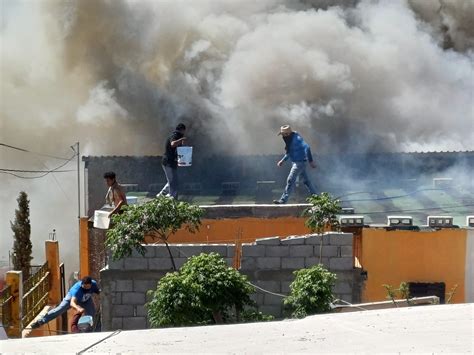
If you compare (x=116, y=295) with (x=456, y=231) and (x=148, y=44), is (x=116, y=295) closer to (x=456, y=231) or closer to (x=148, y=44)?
(x=456, y=231)

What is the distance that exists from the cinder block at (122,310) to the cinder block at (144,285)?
0.15m

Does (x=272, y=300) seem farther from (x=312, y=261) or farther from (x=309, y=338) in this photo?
(x=309, y=338)

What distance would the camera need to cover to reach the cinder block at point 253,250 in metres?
6.64

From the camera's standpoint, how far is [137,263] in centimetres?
663

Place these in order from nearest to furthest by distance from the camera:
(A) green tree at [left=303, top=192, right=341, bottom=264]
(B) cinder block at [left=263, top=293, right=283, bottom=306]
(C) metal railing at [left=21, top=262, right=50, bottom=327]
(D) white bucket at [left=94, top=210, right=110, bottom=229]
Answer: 1. (B) cinder block at [left=263, top=293, right=283, bottom=306]
2. (A) green tree at [left=303, top=192, right=341, bottom=264]
3. (D) white bucket at [left=94, top=210, right=110, bottom=229]
4. (C) metal railing at [left=21, top=262, right=50, bottom=327]

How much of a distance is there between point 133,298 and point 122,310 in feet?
0.42

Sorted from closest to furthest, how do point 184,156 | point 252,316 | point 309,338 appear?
point 309,338
point 252,316
point 184,156

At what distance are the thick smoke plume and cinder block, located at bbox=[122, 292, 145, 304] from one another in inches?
432

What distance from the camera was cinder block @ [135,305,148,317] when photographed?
6.64 metres

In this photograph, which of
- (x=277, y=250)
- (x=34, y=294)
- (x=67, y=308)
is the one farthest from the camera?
(x=34, y=294)

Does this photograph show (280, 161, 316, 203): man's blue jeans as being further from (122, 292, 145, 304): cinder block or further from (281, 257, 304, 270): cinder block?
(122, 292, 145, 304): cinder block

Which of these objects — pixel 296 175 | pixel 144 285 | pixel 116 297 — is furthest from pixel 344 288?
pixel 296 175

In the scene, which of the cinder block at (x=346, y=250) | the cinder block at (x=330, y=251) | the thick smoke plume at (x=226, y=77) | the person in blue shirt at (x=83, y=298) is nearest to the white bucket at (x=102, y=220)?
the person in blue shirt at (x=83, y=298)

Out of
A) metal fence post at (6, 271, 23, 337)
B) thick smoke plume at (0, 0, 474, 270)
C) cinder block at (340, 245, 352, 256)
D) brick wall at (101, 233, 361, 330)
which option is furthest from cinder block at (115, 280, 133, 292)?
thick smoke plume at (0, 0, 474, 270)
